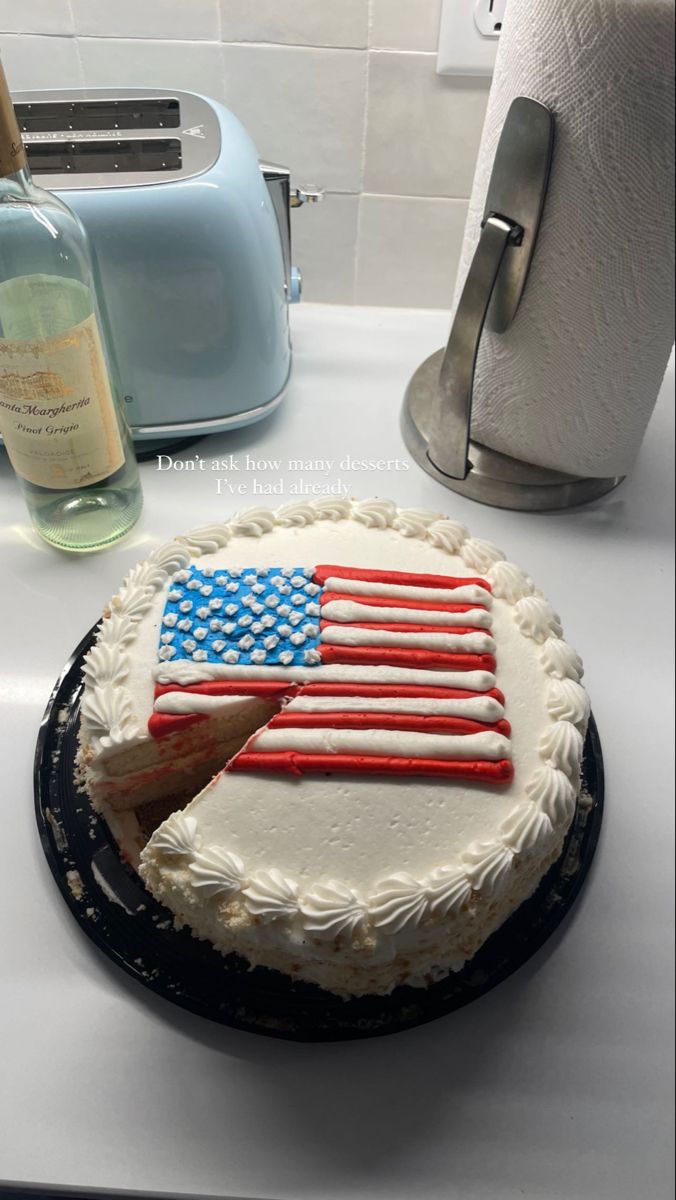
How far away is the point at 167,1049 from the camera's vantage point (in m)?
0.74

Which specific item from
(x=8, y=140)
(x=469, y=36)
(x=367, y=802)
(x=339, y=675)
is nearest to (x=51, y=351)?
(x=8, y=140)

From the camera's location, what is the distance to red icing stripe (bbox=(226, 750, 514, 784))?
0.72 m

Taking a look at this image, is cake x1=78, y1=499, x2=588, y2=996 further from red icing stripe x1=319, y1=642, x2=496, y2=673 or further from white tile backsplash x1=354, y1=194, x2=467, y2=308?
white tile backsplash x1=354, y1=194, x2=467, y2=308

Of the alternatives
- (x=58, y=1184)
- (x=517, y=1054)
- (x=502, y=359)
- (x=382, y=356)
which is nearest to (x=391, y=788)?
(x=517, y=1054)

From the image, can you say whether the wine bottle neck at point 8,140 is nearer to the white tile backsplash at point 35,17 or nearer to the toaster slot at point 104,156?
the toaster slot at point 104,156

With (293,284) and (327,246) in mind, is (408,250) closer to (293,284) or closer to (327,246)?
(327,246)

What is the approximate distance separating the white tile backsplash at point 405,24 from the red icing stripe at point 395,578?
70cm

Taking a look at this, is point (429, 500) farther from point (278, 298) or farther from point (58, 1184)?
point (58, 1184)

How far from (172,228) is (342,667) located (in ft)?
Answer: 1.72

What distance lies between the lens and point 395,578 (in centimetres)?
84

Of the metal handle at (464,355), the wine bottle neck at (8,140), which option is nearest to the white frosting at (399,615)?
the metal handle at (464,355)

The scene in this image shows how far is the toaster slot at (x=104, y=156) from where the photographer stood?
3.09 ft

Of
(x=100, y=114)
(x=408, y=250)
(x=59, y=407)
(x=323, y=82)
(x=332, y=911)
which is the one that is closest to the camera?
(x=332, y=911)

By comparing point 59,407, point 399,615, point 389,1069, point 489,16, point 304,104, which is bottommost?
point 389,1069
